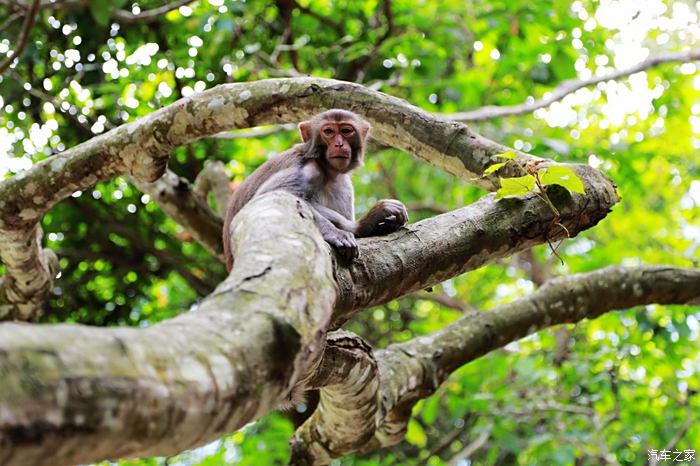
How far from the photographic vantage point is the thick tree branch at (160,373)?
123cm

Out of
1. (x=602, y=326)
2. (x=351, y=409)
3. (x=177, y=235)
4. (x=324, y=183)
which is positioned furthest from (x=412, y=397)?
(x=602, y=326)

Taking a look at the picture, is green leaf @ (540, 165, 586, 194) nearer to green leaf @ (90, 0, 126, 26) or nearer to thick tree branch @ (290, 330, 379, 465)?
thick tree branch @ (290, 330, 379, 465)

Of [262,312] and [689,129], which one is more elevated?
[262,312]

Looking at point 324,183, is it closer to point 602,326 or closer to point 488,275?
point 602,326

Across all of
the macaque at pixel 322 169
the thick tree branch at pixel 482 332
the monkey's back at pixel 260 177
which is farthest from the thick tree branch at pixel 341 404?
the monkey's back at pixel 260 177

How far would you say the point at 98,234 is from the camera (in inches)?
293

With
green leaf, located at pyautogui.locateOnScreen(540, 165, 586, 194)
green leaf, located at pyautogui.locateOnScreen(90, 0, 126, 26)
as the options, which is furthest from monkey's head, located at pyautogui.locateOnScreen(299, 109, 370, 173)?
green leaf, located at pyautogui.locateOnScreen(90, 0, 126, 26)

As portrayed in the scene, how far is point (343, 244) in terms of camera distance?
9.04 feet

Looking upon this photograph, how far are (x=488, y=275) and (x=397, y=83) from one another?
3.60 m

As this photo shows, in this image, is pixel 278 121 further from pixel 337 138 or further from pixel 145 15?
pixel 145 15

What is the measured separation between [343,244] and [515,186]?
87cm

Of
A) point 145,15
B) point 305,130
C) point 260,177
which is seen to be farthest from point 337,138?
point 145,15

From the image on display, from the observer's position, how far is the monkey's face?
4.73 m

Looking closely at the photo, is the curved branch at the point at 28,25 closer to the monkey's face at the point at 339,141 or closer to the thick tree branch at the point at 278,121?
the thick tree branch at the point at 278,121
